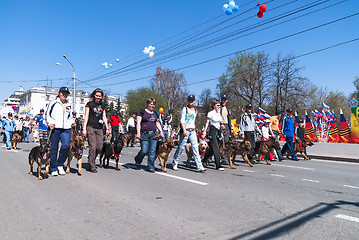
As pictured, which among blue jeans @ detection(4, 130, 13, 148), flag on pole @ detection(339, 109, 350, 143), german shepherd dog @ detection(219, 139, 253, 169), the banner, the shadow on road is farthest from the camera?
flag on pole @ detection(339, 109, 350, 143)

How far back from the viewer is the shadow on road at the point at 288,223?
3023mm

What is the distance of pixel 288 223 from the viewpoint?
11.2ft

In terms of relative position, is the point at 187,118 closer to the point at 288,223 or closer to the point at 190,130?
the point at 190,130

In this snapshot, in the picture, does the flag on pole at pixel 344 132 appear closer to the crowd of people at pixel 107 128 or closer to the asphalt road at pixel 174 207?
the crowd of people at pixel 107 128

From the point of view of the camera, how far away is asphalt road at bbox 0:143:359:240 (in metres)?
3.10

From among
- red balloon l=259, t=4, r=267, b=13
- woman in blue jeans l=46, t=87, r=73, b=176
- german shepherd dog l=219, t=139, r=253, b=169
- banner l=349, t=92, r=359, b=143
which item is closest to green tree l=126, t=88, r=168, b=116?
banner l=349, t=92, r=359, b=143

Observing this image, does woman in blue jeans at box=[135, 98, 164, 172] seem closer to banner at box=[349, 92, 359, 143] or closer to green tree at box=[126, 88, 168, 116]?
banner at box=[349, 92, 359, 143]

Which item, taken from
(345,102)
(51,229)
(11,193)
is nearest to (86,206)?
(51,229)

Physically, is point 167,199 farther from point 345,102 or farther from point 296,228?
point 345,102

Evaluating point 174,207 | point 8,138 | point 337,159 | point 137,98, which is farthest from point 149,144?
point 137,98

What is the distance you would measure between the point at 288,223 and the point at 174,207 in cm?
165

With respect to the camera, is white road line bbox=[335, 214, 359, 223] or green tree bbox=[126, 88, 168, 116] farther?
green tree bbox=[126, 88, 168, 116]

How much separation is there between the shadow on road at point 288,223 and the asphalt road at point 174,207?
0.01m

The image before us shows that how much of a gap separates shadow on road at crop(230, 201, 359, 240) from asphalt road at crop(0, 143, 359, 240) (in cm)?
1
